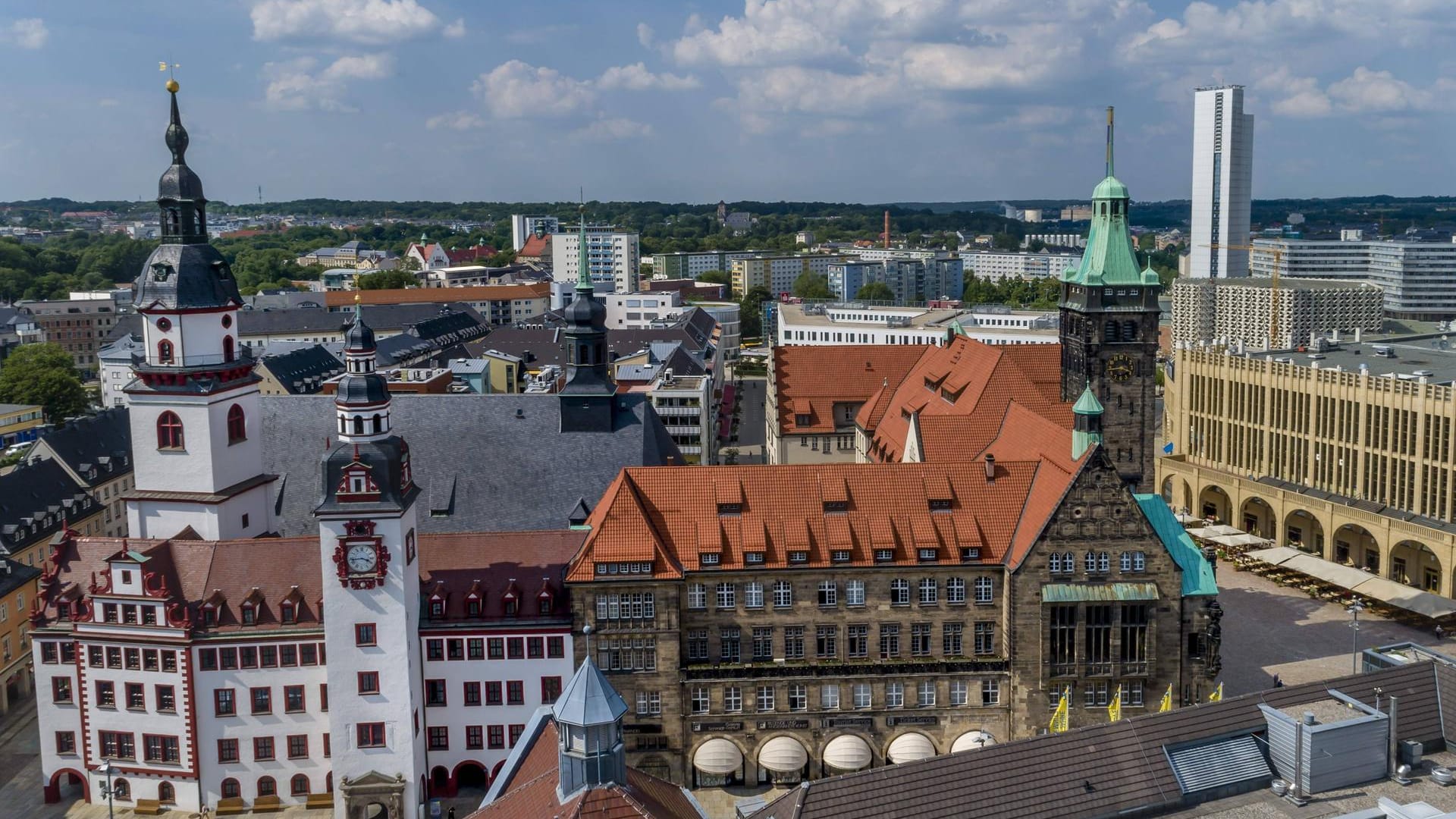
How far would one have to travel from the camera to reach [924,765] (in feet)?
137

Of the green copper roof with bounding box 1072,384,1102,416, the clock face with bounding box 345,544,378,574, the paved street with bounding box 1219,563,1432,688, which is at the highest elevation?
the green copper roof with bounding box 1072,384,1102,416

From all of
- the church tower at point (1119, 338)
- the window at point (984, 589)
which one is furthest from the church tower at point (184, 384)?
the church tower at point (1119, 338)

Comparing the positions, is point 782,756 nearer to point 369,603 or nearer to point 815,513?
point 815,513

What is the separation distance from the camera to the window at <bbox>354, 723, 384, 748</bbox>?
62.2m

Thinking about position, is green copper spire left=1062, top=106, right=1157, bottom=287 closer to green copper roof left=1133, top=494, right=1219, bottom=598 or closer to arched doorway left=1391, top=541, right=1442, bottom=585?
green copper roof left=1133, top=494, right=1219, bottom=598

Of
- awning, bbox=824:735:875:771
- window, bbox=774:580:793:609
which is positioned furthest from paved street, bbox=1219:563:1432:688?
window, bbox=774:580:793:609

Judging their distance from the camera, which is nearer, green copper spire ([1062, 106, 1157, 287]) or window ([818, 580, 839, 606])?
window ([818, 580, 839, 606])

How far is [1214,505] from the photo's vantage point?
121062 millimetres

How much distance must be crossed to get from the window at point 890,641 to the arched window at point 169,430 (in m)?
38.5

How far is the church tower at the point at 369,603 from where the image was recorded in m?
60.8

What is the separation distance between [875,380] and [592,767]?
88068mm

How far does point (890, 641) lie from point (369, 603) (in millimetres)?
25428

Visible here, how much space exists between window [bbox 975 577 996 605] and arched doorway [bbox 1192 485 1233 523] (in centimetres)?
5980

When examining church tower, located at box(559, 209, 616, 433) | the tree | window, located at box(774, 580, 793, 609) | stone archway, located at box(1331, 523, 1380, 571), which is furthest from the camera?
the tree
